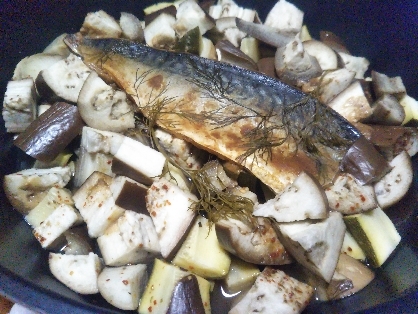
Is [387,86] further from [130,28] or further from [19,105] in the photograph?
[19,105]

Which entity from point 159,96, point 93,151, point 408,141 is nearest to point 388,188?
point 408,141

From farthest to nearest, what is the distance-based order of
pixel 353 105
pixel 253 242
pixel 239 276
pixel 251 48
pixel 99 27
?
pixel 251 48, pixel 99 27, pixel 353 105, pixel 239 276, pixel 253 242

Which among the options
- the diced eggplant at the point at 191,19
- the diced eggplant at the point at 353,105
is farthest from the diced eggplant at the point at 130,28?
the diced eggplant at the point at 353,105

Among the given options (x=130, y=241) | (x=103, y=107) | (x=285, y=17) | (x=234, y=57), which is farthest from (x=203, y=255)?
(x=285, y=17)

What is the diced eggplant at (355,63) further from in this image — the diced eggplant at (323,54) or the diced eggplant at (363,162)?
the diced eggplant at (363,162)

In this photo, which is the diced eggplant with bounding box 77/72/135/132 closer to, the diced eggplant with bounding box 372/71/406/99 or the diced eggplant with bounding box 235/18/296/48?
the diced eggplant with bounding box 235/18/296/48
